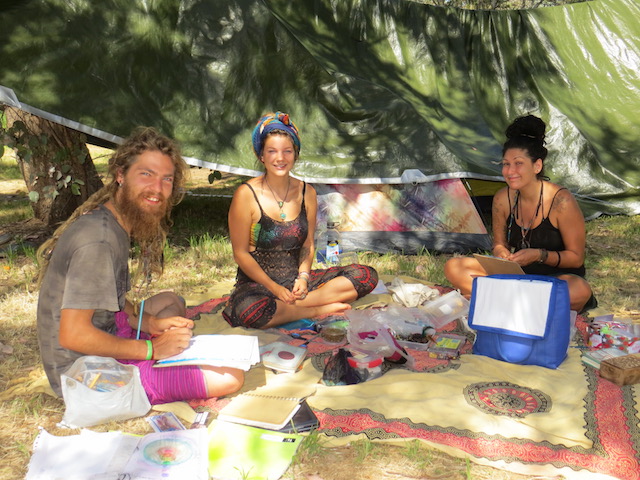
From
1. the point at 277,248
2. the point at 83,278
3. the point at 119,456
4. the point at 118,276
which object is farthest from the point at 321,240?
the point at 119,456

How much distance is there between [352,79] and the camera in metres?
5.83

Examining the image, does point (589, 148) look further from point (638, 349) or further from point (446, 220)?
point (638, 349)

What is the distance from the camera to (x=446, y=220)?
18.7 feet

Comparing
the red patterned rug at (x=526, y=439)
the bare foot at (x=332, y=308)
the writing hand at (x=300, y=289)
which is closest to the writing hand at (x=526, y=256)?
the red patterned rug at (x=526, y=439)

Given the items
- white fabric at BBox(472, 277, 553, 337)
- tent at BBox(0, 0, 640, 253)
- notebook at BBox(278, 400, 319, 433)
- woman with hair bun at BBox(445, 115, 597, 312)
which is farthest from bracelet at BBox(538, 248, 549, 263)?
notebook at BBox(278, 400, 319, 433)

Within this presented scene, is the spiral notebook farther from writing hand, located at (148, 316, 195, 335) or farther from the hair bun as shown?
the hair bun

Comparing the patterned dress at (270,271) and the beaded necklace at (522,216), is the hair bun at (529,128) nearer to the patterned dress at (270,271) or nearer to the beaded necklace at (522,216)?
the beaded necklace at (522,216)

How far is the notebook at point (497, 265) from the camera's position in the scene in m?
3.75

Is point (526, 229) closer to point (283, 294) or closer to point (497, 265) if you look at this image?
point (497, 265)

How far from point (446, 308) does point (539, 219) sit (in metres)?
0.82

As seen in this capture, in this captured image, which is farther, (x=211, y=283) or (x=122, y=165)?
(x=211, y=283)

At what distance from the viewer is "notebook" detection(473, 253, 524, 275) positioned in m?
3.75

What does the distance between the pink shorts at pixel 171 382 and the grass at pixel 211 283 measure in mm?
150

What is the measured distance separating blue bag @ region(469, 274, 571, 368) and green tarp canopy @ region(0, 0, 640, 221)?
7.19ft
